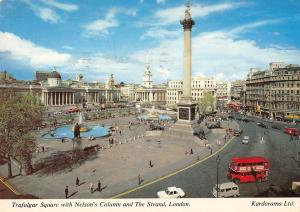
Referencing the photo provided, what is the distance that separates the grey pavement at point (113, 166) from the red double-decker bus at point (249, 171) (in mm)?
5497

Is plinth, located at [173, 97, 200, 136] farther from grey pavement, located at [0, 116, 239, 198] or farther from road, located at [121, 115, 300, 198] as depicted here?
road, located at [121, 115, 300, 198]

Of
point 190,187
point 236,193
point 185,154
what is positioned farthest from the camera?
point 185,154

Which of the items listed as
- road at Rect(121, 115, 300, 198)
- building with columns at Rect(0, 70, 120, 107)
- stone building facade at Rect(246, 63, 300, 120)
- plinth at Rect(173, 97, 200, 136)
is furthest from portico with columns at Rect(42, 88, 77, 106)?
road at Rect(121, 115, 300, 198)

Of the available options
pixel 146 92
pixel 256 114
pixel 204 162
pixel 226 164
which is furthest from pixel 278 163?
pixel 146 92

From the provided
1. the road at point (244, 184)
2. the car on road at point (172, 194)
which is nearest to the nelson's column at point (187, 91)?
the road at point (244, 184)

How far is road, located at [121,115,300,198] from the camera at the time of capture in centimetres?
1950

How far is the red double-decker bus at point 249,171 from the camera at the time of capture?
21516mm

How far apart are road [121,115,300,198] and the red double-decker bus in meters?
0.55

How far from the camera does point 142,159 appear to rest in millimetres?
28594

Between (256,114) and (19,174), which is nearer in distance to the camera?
(19,174)

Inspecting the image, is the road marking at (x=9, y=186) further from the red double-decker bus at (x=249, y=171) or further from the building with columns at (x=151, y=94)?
the building with columns at (x=151, y=94)

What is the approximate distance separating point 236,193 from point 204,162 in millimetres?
9025

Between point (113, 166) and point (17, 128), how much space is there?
960 cm
